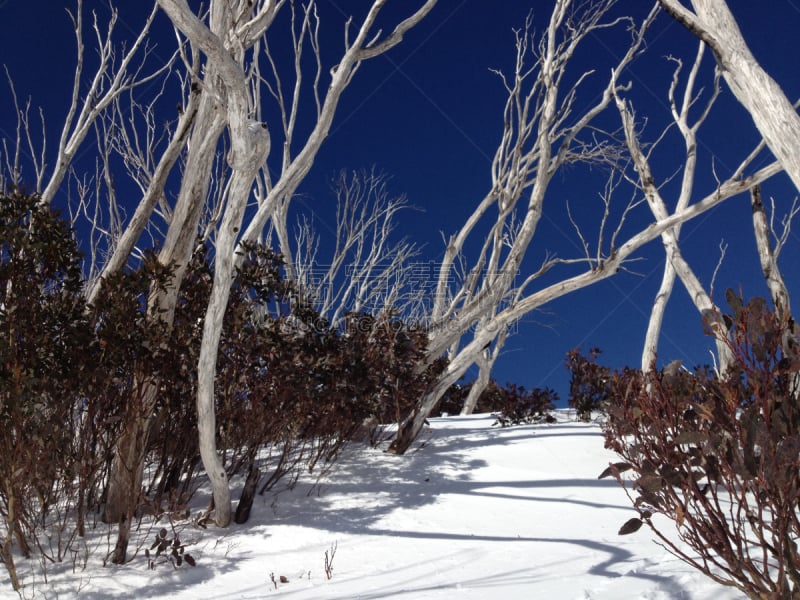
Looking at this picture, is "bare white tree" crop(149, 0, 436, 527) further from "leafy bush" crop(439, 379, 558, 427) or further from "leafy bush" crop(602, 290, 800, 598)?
"leafy bush" crop(439, 379, 558, 427)

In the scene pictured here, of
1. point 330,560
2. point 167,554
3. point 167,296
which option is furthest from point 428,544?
point 167,296

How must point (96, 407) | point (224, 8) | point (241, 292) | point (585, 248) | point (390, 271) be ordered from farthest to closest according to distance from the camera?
point (390, 271), point (585, 248), point (241, 292), point (224, 8), point (96, 407)

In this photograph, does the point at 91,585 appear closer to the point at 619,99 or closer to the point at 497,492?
the point at 497,492

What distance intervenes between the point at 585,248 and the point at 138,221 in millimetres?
4516

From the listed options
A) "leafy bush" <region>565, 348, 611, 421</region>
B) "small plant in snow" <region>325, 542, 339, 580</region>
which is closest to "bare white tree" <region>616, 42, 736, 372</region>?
"leafy bush" <region>565, 348, 611, 421</region>

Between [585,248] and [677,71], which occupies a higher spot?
[677,71]

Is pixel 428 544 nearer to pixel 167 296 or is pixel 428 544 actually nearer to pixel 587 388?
pixel 167 296

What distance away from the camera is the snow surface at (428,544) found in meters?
2.90

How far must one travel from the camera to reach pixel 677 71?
8.39 metres

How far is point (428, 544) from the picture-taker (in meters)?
3.80

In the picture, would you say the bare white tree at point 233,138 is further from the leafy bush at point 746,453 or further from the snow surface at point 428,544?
the leafy bush at point 746,453

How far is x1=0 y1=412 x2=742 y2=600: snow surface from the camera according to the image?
2.90 m

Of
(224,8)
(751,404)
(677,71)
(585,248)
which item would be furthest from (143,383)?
(677,71)

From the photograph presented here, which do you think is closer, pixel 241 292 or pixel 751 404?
pixel 751 404
